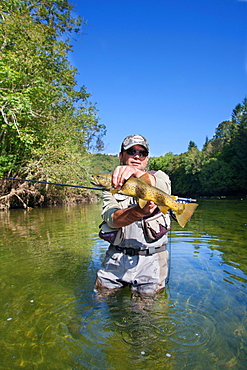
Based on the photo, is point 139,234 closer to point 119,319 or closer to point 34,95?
point 119,319

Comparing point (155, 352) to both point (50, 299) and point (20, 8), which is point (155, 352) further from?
point (20, 8)

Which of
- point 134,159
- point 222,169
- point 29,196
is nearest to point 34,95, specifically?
point 29,196

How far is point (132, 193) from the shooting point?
2.67 metres

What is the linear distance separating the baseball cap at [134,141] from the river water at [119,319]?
2.22 meters

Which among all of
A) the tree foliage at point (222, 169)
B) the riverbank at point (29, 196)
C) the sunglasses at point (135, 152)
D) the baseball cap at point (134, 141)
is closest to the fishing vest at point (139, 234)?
the sunglasses at point (135, 152)

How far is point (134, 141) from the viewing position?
3885 mm

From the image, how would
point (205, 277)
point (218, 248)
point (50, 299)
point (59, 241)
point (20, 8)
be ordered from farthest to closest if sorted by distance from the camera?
point (20, 8)
point (59, 241)
point (218, 248)
point (205, 277)
point (50, 299)

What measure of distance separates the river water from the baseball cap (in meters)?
2.22

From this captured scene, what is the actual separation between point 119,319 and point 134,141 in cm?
236

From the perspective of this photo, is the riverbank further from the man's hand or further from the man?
the man's hand

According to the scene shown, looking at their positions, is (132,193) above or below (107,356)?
above

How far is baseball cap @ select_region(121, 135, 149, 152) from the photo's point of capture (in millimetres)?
3883

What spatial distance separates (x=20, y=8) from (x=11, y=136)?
9.43m

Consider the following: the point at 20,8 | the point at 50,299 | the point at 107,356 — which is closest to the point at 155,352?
the point at 107,356
